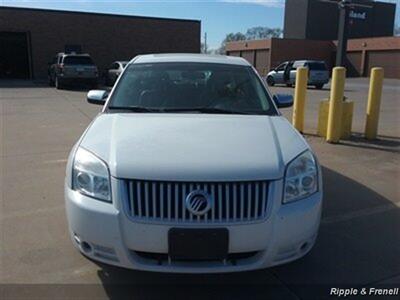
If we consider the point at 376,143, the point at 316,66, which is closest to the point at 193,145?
the point at 376,143

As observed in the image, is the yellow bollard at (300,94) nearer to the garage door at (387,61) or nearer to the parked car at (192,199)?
the parked car at (192,199)

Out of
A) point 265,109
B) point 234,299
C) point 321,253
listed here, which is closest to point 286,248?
point 234,299

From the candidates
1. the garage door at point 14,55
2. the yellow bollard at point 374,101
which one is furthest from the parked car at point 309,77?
the yellow bollard at point 374,101

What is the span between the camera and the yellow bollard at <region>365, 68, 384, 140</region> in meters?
8.83

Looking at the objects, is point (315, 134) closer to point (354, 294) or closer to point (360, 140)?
point (360, 140)

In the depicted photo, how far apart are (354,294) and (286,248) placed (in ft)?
2.35

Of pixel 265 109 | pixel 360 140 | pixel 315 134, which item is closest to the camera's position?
pixel 265 109

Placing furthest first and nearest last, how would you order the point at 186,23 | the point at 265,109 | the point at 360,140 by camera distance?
the point at 186,23 → the point at 360,140 → the point at 265,109

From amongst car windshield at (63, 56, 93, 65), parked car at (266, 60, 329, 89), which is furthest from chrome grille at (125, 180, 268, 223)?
parked car at (266, 60, 329, 89)

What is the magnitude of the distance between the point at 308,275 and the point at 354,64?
5033cm

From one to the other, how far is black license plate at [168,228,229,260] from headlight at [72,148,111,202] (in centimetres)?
52

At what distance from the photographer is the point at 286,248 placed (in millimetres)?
3027

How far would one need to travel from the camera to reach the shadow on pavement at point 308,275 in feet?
10.8

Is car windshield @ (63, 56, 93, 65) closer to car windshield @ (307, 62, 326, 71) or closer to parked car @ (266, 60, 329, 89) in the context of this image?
parked car @ (266, 60, 329, 89)
